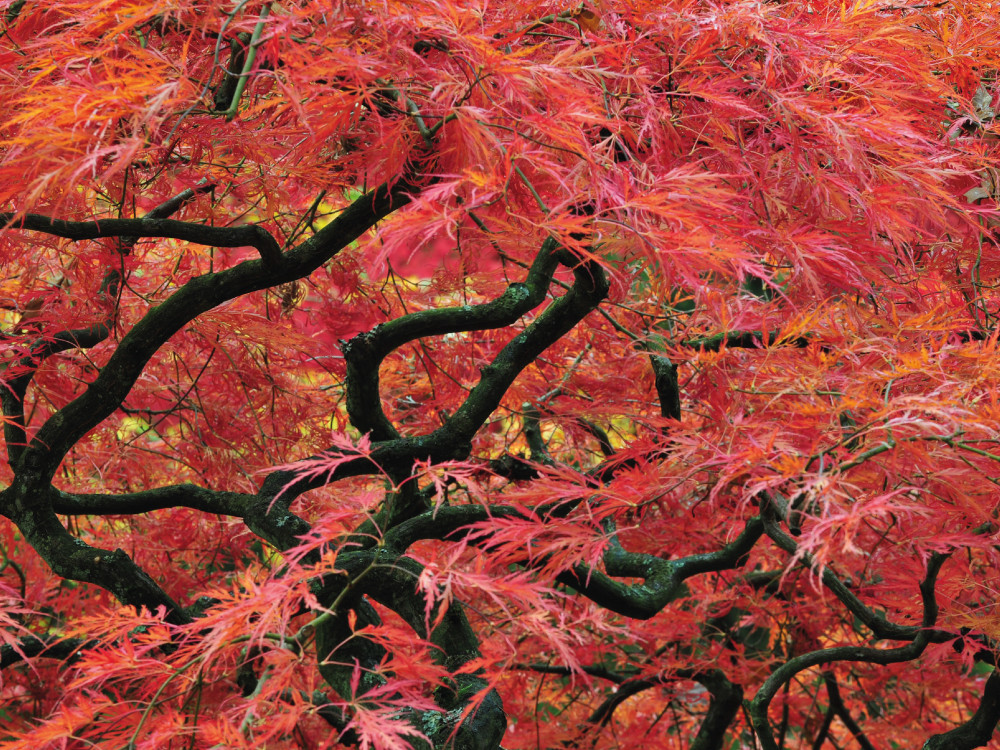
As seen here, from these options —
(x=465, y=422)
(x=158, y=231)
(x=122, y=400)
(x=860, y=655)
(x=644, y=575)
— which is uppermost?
(x=158, y=231)

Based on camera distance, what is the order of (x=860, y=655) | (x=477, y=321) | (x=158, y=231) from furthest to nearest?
(x=860, y=655)
(x=477, y=321)
(x=158, y=231)

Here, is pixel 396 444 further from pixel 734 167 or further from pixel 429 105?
pixel 734 167

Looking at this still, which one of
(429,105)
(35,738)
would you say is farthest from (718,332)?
(35,738)

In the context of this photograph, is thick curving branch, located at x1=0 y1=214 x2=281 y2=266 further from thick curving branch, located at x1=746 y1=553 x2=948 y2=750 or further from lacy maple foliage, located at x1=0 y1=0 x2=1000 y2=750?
thick curving branch, located at x1=746 y1=553 x2=948 y2=750

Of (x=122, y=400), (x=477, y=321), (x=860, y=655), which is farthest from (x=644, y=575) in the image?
(x=122, y=400)

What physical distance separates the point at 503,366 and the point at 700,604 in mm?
1568

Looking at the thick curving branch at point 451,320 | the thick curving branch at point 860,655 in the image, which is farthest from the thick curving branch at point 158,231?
the thick curving branch at point 860,655

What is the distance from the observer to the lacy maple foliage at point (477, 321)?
4.56 ft

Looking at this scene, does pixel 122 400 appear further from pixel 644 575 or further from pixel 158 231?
pixel 644 575

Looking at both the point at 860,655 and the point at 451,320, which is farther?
the point at 860,655

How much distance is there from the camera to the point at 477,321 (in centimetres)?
203

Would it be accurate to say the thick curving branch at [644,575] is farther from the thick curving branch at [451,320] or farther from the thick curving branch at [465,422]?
the thick curving branch at [451,320]

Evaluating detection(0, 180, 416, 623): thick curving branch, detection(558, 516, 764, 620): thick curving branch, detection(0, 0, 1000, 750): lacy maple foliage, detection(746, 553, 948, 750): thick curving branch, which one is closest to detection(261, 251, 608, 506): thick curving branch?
detection(0, 0, 1000, 750): lacy maple foliage

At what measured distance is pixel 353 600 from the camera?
1854 millimetres
